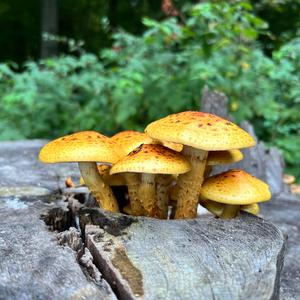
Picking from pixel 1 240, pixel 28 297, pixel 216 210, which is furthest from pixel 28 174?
pixel 28 297

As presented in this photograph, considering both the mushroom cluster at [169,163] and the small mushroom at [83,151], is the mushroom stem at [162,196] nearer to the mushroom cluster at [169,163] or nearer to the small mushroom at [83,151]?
the mushroom cluster at [169,163]

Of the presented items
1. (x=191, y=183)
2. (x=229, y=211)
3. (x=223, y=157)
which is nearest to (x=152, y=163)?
(x=191, y=183)

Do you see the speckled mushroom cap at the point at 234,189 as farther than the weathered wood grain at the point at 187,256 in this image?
Yes

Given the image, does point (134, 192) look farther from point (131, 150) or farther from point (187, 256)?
point (187, 256)

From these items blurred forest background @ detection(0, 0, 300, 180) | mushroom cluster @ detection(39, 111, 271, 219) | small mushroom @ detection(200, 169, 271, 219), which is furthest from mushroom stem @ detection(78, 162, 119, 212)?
blurred forest background @ detection(0, 0, 300, 180)

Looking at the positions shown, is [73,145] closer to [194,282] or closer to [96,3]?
[194,282]

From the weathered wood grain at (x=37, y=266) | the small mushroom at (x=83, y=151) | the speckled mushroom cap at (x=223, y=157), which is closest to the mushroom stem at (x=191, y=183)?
the speckled mushroom cap at (x=223, y=157)

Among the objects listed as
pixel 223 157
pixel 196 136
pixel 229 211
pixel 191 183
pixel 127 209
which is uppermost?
pixel 196 136
